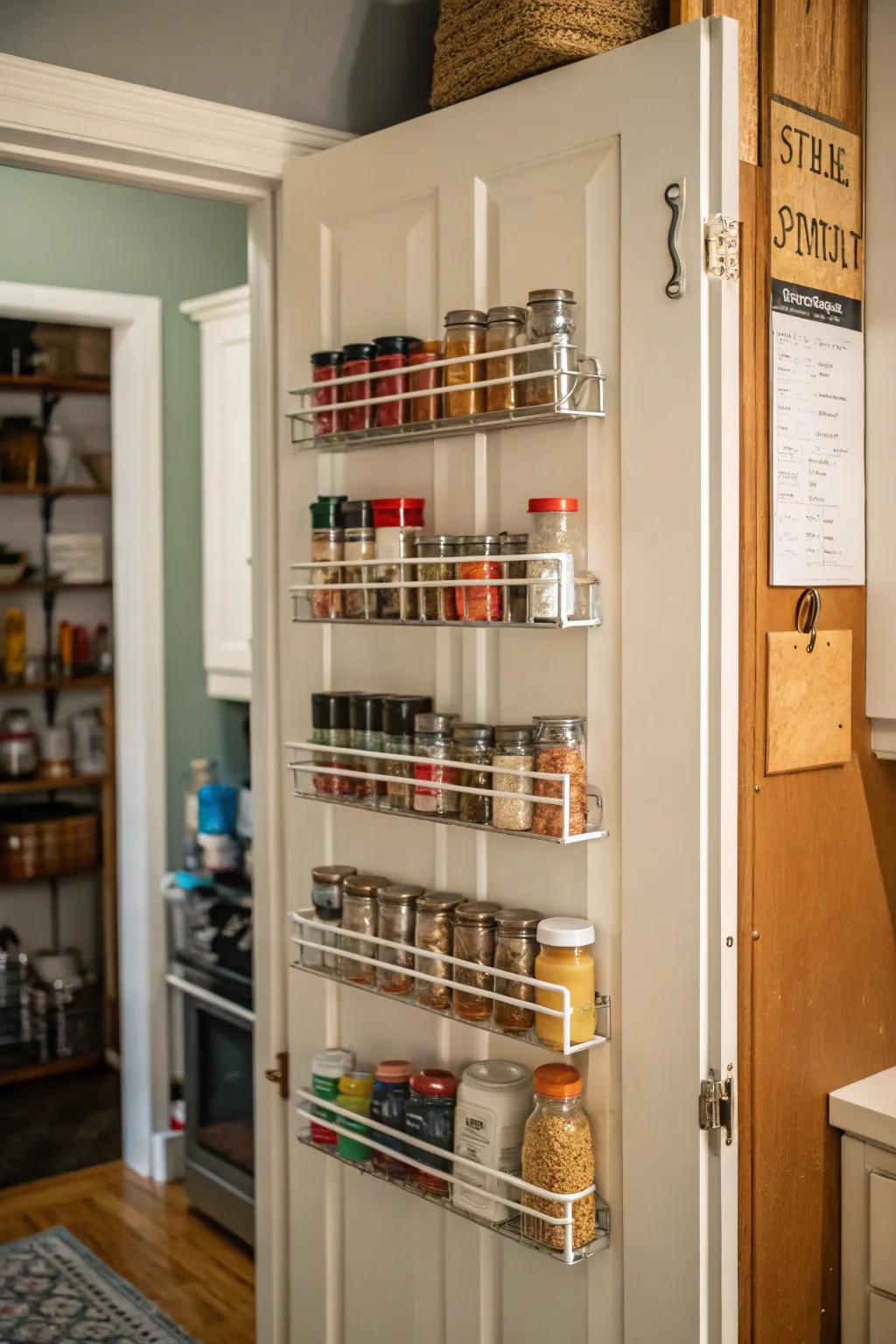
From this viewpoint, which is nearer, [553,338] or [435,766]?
[553,338]

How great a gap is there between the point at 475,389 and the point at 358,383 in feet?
0.79

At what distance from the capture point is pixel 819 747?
1736 mm

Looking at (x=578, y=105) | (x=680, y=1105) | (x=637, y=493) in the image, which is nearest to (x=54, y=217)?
(x=578, y=105)

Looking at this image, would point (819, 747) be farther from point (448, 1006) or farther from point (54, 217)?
point (54, 217)

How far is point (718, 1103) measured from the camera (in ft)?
4.96

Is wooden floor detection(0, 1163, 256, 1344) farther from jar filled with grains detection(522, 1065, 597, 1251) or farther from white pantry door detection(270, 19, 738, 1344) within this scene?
jar filled with grains detection(522, 1065, 597, 1251)

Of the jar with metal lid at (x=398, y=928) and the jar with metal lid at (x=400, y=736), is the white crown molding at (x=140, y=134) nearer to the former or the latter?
the jar with metal lid at (x=400, y=736)

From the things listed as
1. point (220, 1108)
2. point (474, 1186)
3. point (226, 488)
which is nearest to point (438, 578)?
point (474, 1186)

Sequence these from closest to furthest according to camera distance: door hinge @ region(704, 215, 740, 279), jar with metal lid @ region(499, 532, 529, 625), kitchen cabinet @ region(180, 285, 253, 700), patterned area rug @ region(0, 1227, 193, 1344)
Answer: door hinge @ region(704, 215, 740, 279), jar with metal lid @ region(499, 532, 529, 625), patterned area rug @ region(0, 1227, 193, 1344), kitchen cabinet @ region(180, 285, 253, 700)

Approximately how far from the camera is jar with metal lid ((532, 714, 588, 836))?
157cm

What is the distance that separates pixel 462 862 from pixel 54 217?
2.55 meters

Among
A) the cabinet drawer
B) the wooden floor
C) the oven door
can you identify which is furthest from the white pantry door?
the oven door

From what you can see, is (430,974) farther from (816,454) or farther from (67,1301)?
(67,1301)

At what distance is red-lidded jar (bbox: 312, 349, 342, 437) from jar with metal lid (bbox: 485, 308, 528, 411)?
0.97ft
